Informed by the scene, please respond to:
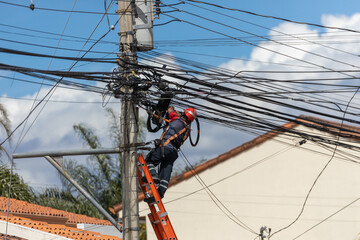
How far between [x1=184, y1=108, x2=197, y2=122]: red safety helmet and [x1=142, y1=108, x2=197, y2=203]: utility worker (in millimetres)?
150

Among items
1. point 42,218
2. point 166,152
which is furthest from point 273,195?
point 166,152

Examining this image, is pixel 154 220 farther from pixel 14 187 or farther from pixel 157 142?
pixel 14 187

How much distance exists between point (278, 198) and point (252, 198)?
758 mm

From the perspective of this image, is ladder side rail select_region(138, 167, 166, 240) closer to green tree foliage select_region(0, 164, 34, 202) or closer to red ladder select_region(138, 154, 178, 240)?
red ladder select_region(138, 154, 178, 240)

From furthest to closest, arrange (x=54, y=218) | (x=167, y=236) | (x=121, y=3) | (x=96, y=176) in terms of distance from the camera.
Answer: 1. (x=96, y=176)
2. (x=54, y=218)
3. (x=121, y=3)
4. (x=167, y=236)

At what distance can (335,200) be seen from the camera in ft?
63.5

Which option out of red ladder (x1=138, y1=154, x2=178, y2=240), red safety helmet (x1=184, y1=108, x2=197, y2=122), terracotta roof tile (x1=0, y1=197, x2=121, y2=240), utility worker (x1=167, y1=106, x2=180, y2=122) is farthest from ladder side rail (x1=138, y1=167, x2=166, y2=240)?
terracotta roof tile (x1=0, y1=197, x2=121, y2=240)

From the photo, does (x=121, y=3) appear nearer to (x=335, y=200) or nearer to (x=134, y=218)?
(x=134, y=218)

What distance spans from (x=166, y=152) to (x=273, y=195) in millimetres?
9742

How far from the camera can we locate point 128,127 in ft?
36.3

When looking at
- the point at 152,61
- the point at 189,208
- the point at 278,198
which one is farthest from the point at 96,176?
the point at 152,61

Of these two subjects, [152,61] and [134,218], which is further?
[152,61]

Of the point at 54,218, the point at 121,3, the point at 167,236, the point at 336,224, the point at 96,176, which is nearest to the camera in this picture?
the point at 167,236

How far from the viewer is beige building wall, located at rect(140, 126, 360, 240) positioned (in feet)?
63.5
